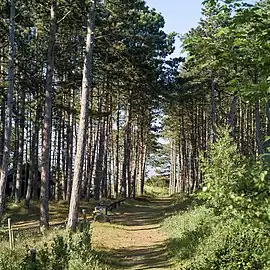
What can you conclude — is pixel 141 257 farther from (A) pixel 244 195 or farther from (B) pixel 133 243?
(A) pixel 244 195

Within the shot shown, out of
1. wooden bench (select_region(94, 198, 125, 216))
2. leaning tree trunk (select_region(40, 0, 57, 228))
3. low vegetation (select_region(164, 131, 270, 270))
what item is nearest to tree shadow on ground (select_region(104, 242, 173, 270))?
low vegetation (select_region(164, 131, 270, 270))

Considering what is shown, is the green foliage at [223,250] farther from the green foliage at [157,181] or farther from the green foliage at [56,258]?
the green foliage at [157,181]

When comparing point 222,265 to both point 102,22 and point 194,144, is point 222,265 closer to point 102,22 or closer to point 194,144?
point 102,22

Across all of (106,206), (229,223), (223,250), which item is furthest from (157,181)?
(223,250)

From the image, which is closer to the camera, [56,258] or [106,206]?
[56,258]

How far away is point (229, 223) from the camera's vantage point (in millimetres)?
10125

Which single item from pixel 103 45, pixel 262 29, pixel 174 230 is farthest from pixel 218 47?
pixel 103 45

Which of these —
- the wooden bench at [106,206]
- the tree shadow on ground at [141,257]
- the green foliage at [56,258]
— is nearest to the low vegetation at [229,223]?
the tree shadow on ground at [141,257]

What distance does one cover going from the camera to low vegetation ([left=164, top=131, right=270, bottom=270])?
3.65 m

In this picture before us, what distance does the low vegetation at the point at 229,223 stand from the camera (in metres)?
3.65

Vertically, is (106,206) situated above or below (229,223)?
below

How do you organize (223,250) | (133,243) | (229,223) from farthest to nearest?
(133,243) → (229,223) → (223,250)

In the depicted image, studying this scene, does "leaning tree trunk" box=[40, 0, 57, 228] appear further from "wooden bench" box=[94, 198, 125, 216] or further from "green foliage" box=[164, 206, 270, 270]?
"green foliage" box=[164, 206, 270, 270]

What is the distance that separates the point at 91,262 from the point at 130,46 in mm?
22409
